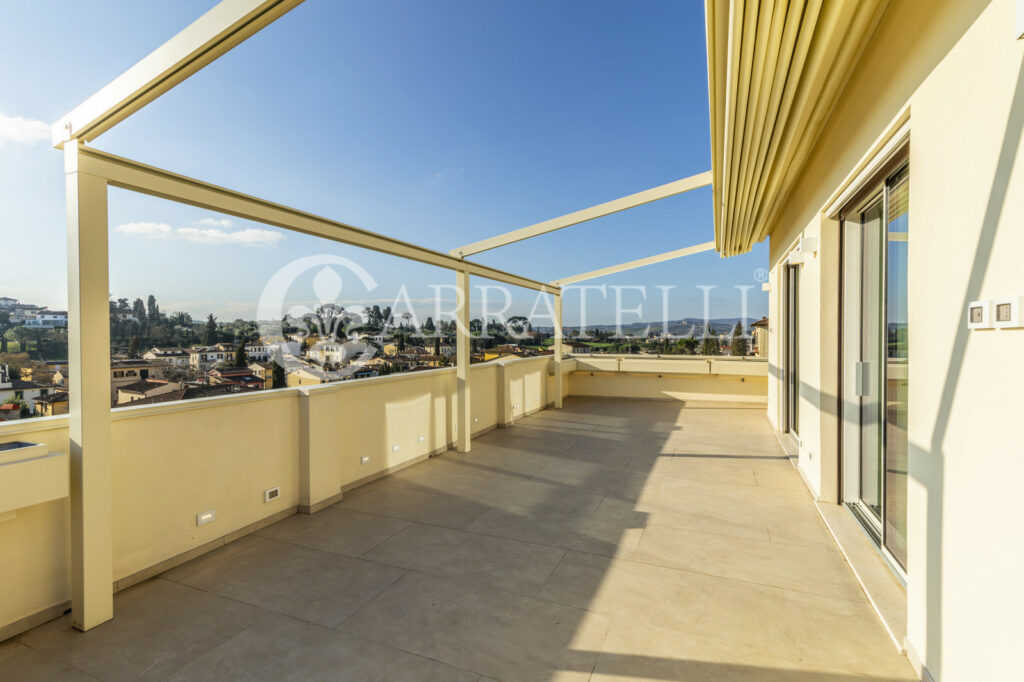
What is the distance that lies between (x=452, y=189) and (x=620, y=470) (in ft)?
22.2

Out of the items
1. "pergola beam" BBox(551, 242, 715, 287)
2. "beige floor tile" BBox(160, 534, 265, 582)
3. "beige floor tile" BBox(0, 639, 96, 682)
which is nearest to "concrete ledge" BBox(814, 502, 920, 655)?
"beige floor tile" BBox(0, 639, 96, 682)

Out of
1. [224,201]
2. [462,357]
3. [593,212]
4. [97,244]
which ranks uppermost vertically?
[593,212]

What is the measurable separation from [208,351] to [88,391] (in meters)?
0.92

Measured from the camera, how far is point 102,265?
92.1 inches

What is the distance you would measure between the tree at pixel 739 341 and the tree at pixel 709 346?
12.0 inches

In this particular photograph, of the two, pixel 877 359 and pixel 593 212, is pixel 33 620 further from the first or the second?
pixel 593 212

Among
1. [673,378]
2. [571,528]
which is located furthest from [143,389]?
[673,378]

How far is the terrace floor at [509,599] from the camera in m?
1.96

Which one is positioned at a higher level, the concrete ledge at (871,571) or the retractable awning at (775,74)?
the retractable awning at (775,74)

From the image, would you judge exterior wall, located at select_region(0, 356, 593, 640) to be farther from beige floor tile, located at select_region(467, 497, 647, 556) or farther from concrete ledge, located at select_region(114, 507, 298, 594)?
beige floor tile, located at select_region(467, 497, 647, 556)

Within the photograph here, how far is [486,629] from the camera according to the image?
7.25 ft

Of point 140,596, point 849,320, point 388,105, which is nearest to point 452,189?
point 388,105

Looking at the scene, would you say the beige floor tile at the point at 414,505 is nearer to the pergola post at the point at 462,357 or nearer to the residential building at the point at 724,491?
the residential building at the point at 724,491

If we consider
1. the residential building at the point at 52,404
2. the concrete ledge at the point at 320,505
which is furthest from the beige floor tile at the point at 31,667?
the concrete ledge at the point at 320,505
